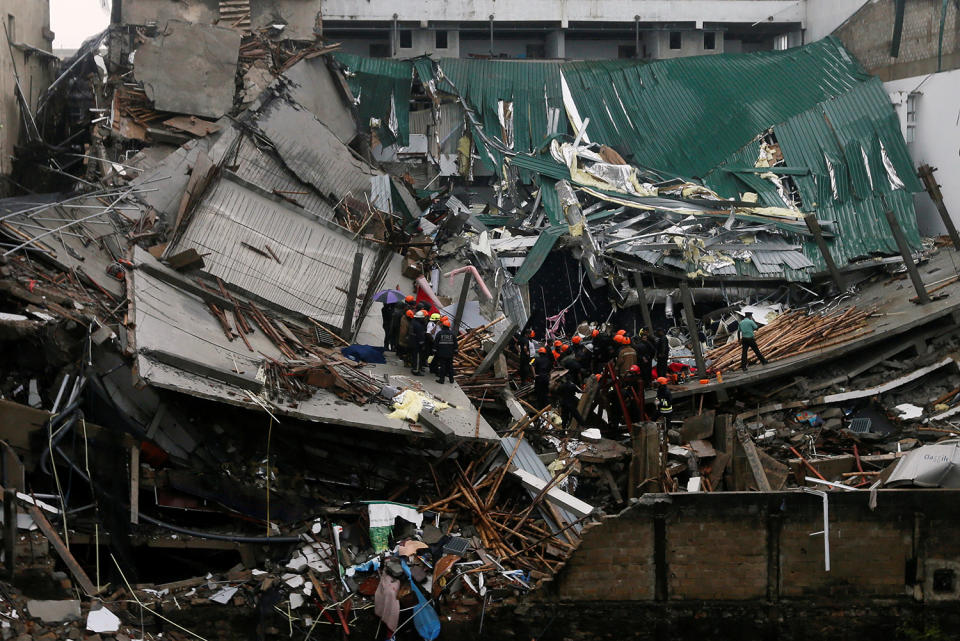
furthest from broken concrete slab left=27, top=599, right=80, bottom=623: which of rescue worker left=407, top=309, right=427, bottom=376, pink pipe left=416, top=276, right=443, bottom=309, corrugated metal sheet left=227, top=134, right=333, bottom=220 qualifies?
corrugated metal sheet left=227, top=134, right=333, bottom=220

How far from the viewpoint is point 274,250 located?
1844 centimetres

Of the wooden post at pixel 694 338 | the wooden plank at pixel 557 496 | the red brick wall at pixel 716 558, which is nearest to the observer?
the red brick wall at pixel 716 558

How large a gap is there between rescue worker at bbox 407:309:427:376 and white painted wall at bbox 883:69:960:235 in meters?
13.7

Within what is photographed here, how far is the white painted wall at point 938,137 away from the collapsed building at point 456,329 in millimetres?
628

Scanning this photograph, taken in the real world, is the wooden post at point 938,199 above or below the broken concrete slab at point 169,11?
below

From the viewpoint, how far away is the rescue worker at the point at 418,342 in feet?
52.6

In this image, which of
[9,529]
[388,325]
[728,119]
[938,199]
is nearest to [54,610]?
[9,529]

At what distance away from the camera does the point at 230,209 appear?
60.5 feet

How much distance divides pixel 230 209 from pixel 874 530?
1123cm

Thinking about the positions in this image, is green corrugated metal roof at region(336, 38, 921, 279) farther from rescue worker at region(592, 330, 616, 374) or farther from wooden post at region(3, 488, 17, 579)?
wooden post at region(3, 488, 17, 579)

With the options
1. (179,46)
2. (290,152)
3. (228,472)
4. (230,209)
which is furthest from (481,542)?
(179,46)

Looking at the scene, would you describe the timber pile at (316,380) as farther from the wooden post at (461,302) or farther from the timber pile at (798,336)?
the timber pile at (798,336)

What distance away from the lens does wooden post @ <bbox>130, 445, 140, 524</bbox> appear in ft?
41.7

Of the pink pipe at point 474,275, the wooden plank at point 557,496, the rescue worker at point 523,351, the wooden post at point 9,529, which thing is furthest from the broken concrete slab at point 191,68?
the wooden post at point 9,529
